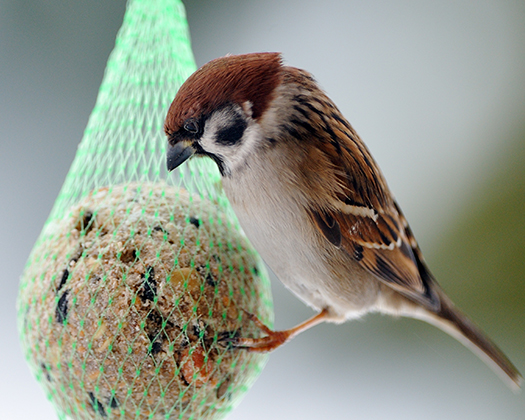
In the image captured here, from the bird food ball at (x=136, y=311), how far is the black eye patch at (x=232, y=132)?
171 mm

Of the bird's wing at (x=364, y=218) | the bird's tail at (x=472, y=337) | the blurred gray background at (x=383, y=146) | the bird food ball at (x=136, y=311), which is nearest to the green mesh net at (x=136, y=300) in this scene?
the bird food ball at (x=136, y=311)

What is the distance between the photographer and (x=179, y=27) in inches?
57.4

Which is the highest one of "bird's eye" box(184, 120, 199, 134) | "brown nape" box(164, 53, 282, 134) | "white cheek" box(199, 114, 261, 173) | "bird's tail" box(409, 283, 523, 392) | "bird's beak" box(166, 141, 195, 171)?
"brown nape" box(164, 53, 282, 134)

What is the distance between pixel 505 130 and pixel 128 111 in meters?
2.22

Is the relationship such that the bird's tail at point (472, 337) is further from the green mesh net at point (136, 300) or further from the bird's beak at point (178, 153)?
the bird's beak at point (178, 153)

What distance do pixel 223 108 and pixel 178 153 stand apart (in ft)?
0.44

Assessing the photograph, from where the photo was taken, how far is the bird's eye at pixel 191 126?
1.19m

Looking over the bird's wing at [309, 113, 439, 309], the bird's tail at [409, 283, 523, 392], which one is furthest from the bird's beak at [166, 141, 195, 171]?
the bird's tail at [409, 283, 523, 392]

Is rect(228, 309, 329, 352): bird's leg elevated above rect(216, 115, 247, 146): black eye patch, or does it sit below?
below

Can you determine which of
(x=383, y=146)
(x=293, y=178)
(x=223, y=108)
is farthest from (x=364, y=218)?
(x=383, y=146)

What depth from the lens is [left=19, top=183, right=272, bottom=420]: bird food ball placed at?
1.11 m

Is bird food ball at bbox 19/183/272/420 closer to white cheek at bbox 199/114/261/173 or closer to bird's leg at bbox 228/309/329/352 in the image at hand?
bird's leg at bbox 228/309/329/352

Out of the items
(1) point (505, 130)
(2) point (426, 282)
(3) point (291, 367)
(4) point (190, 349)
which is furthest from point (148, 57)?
(1) point (505, 130)

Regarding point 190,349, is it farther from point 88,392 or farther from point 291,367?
point 291,367
